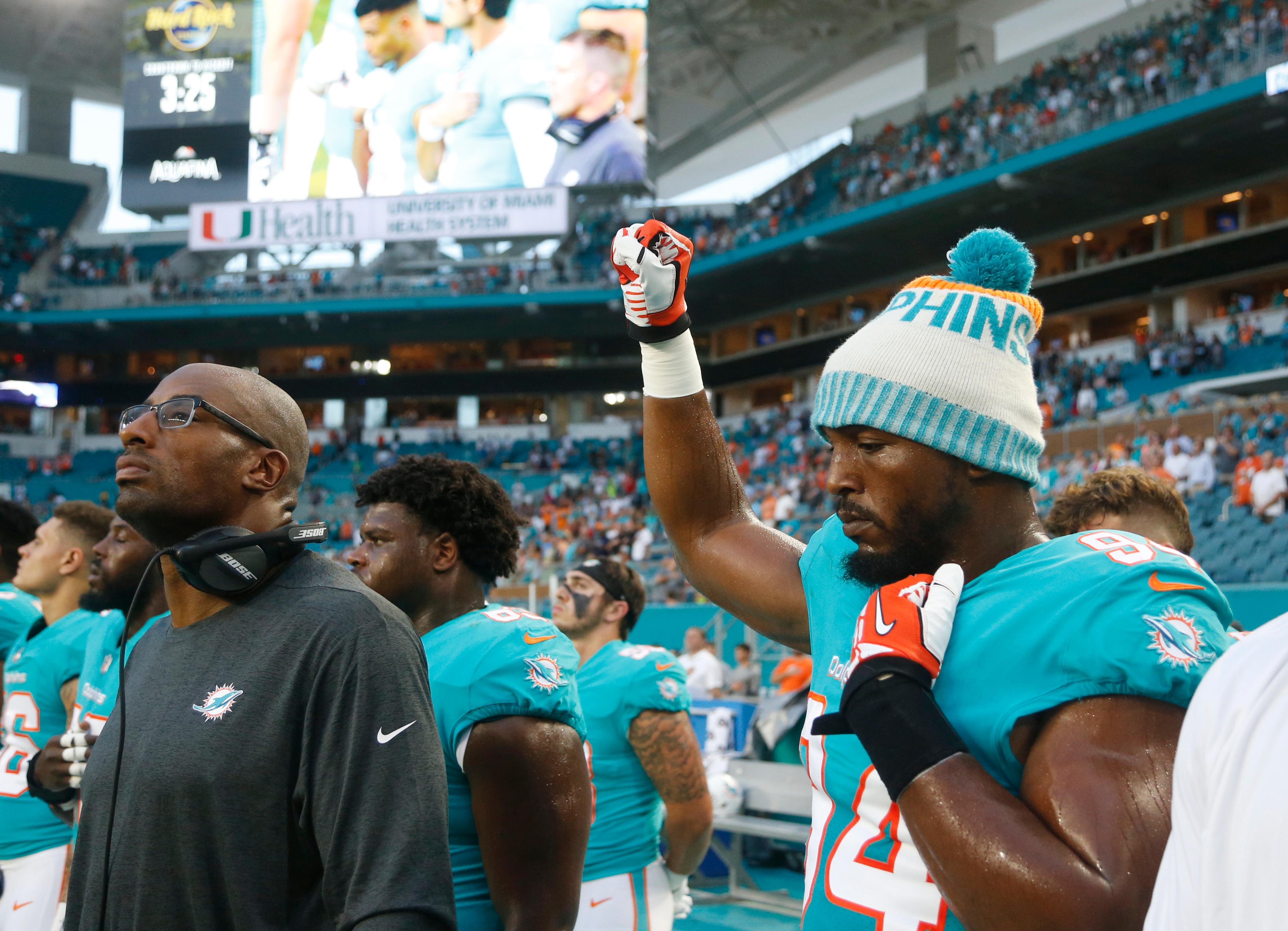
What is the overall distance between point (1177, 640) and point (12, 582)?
5.12 metres

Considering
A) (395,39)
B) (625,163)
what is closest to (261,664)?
(625,163)

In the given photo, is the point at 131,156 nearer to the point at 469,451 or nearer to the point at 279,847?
the point at 469,451

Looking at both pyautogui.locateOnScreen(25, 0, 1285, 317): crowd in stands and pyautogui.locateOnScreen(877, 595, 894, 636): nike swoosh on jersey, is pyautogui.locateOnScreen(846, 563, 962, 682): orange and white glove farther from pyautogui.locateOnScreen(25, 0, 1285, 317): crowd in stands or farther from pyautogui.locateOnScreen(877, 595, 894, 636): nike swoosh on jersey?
pyautogui.locateOnScreen(25, 0, 1285, 317): crowd in stands

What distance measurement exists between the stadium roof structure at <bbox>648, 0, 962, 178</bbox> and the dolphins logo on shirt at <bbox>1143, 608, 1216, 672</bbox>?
94.2 ft

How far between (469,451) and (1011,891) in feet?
98.2

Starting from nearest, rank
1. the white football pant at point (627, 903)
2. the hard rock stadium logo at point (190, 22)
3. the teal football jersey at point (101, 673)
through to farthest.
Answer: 1. the teal football jersey at point (101, 673)
2. the white football pant at point (627, 903)
3. the hard rock stadium logo at point (190, 22)

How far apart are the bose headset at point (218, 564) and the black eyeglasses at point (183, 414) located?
7.6 inches

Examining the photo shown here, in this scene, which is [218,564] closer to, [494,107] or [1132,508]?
[1132,508]

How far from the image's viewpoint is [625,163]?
2645 cm

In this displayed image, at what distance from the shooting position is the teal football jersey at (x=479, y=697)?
2406mm

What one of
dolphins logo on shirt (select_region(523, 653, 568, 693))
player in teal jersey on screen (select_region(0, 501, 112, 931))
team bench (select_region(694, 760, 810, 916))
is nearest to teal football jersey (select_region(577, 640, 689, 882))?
dolphins logo on shirt (select_region(523, 653, 568, 693))

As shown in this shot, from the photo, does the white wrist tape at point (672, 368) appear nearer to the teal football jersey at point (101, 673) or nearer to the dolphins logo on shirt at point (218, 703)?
the dolphins logo on shirt at point (218, 703)

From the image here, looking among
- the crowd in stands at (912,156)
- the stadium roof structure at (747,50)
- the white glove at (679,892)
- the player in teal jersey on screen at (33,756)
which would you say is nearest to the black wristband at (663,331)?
the player in teal jersey on screen at (33,756)

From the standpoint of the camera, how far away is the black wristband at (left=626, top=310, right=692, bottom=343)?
231 centimetres
